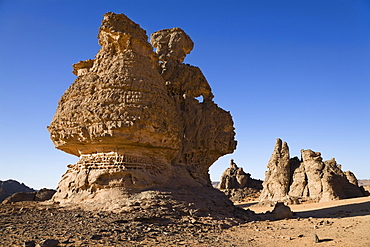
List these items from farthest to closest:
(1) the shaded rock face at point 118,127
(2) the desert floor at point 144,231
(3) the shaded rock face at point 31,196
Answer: (3) the shaded rock face at point 31,196, (1) the shaded rock face at point 118,127, (2) the desert floor at point 144,231

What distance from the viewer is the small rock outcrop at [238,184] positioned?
34594 millimetres

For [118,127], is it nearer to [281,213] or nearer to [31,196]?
[31,196]

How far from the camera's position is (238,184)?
37031 millimetres

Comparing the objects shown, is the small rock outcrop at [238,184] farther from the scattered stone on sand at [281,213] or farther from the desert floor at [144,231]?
the desert floor at [144,231]

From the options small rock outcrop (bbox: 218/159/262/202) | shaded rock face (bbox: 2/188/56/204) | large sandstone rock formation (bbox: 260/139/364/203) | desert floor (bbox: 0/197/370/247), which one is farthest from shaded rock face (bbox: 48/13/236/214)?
small rock outcrop (bbox: 218/159/262/202)

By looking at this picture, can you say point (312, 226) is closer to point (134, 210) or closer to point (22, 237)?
point (134, 210)

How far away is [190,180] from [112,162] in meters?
3.72

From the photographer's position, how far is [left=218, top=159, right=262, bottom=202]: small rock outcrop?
34594 millimetres

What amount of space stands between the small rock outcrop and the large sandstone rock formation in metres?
7.35

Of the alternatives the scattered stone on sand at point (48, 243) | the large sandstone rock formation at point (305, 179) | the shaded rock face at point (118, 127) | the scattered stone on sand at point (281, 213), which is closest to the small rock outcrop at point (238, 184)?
the large sandstone rock formation at point (305, 179)

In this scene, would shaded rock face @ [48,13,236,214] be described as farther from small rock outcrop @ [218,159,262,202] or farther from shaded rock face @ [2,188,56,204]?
small rock outcrop @ [218,159,262,202]

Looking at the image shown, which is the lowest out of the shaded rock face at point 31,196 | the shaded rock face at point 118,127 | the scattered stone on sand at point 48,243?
the scattered stone on sand at point 48,243

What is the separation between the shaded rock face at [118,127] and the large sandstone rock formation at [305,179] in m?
14.4

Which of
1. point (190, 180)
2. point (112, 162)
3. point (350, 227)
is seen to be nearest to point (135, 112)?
point (112, 162)
